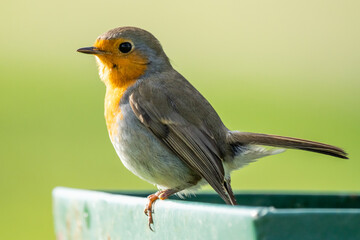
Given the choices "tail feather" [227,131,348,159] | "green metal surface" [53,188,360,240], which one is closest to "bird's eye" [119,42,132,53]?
"tail feather" [227,131,348,159]

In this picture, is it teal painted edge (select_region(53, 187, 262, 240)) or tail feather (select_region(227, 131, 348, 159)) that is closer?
teal painted edge (select_region(53, 187, 262, 240))

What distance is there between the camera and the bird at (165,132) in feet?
12.5

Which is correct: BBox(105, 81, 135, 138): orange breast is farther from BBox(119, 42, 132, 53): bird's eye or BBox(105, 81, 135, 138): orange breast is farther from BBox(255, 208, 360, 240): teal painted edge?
BBox(255, 208, 360, 240): teal painted edge

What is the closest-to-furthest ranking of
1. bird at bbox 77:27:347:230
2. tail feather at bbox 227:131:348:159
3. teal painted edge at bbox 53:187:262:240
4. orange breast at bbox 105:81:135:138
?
teal painted edge at bbox 53:187:262:240 → tail feather at bbox 227:131:348:159 → bird at bbox 77:27:347:230 → orange breast at bbox 105:81:135:138

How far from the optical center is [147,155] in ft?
12.6

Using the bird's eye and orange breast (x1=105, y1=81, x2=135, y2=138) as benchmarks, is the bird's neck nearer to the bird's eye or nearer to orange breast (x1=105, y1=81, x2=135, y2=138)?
orange breast (x1=105, y1=81, x2=135, y2=138)

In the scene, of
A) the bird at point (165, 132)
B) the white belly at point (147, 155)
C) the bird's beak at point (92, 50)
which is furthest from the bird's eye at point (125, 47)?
the white belly at point (147, 155)

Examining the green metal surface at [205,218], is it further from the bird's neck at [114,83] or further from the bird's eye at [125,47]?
the bird's eye at [125,47]

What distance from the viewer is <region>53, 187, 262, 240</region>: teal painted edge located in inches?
83.0

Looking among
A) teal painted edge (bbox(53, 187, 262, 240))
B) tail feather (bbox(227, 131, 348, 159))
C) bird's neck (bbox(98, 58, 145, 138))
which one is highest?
bird's neck (bbox(98, 58, 145, 138))

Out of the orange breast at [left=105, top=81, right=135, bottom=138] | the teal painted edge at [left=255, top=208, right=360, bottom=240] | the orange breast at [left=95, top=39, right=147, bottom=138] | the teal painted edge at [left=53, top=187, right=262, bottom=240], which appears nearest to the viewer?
the teal painted edge at [left=255, top=208, right=360, bottom=240]

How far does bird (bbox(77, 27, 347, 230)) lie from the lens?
3800mm

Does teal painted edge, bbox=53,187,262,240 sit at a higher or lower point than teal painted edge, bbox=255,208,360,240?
lower

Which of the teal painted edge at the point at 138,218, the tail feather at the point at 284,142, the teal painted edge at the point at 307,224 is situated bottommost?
the tail feather at the point at 284,142
